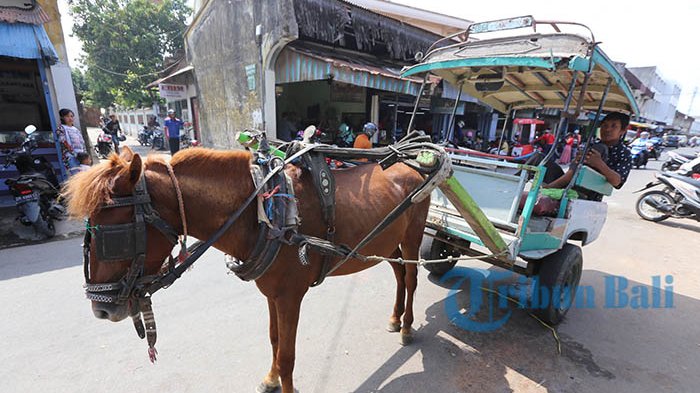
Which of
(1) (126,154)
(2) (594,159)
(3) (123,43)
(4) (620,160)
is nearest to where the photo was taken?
(1) (126,154)

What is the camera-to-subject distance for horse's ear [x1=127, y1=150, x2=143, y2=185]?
126cm

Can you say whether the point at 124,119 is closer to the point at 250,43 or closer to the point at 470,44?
the point at 250,43

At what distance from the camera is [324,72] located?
771 cm

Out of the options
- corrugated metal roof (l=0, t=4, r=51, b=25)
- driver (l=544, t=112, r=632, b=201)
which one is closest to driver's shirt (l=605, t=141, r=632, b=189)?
driver (l=544, t=112, r=632, b=201)

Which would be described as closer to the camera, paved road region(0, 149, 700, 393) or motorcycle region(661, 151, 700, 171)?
paved road region(0, 149, 700, 393)

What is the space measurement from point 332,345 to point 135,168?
2.08m

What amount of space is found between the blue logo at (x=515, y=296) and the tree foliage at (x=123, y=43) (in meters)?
20.8

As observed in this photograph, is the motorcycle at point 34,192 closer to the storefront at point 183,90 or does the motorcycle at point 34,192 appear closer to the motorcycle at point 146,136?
the storefront at point 183,90

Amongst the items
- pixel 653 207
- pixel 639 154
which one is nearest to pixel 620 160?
pixel 653 207

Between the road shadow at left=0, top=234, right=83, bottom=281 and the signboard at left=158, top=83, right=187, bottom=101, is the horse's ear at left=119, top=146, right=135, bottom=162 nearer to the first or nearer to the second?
the road shadow at left=0, top=234, right=83, bottom=281

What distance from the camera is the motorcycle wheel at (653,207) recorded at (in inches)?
267

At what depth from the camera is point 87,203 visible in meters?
1.27

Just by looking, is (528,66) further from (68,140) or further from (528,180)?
(68,140)

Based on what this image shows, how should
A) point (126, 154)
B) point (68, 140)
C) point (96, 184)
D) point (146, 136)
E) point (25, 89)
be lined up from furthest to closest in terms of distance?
point (146, 136), point (25, 89), point (68, 140), point (126, 154), point (96, 184)
